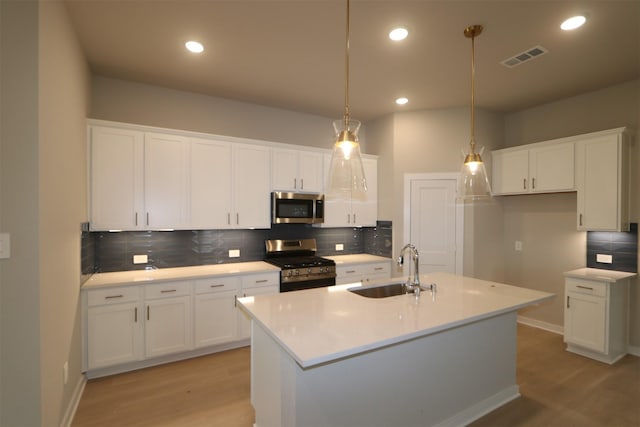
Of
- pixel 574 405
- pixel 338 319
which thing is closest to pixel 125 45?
pixel 338 319

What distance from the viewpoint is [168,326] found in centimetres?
312

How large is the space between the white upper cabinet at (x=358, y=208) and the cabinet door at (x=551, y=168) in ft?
6.78

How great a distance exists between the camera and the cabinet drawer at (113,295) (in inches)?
110

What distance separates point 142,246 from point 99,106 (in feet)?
5.18

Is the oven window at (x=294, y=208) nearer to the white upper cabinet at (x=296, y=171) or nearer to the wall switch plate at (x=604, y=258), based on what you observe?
the white upper cabinet at (x=296, y=171)

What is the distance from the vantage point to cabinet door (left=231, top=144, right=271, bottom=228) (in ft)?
12.2

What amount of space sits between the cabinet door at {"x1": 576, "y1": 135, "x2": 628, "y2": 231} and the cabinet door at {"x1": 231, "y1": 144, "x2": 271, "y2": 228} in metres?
3.71

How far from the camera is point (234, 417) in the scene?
2.35 metres

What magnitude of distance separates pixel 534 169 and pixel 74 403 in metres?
5.38

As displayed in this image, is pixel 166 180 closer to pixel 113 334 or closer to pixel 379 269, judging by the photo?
pixel 113 334

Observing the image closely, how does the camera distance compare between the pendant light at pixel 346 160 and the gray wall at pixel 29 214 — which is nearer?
the gray wall at pixel 29 214

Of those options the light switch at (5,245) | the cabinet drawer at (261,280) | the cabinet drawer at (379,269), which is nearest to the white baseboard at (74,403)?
the light switch at (5,245)

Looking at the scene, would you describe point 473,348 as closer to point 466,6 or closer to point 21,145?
point 466,6

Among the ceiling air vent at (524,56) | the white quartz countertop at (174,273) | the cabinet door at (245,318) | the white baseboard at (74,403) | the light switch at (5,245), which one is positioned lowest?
the white baseboard at (74,403)
